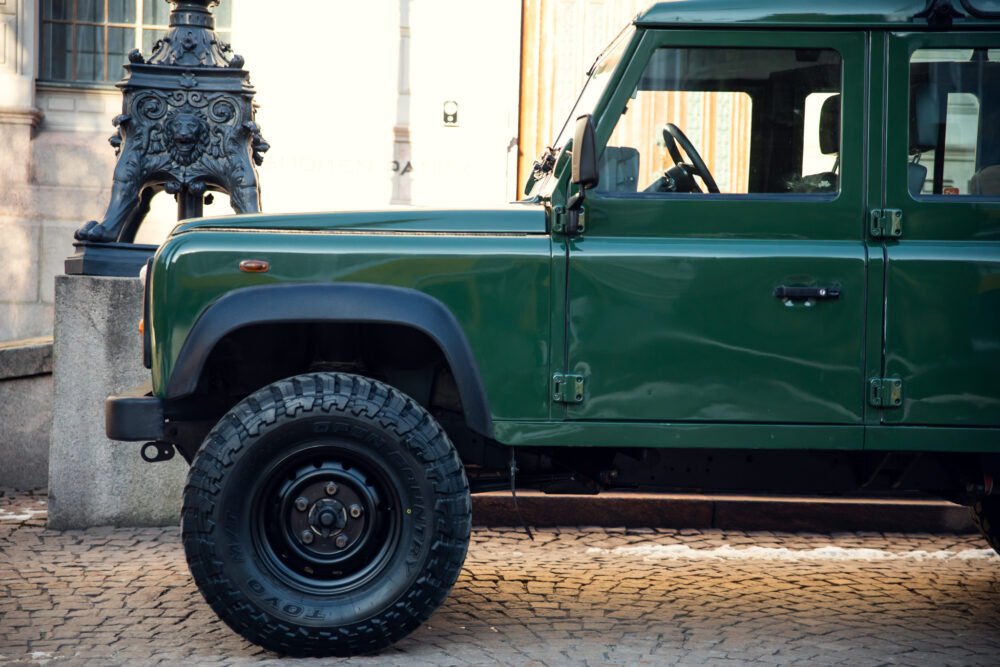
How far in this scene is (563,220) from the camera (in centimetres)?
443

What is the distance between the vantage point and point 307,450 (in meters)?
4.36

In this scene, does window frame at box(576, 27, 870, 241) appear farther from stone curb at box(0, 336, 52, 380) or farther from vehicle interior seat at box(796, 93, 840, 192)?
stone curb at box(0, 336, 52, 380)

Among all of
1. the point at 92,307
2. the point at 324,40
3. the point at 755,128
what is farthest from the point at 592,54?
the point at 755,128

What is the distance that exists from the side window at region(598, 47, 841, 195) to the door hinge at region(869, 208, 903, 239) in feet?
0.62

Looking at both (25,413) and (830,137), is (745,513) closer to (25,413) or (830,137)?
(830,137)

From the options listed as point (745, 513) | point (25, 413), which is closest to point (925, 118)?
point (745, 513)

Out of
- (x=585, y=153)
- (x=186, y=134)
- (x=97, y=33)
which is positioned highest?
(x=97, y=33)

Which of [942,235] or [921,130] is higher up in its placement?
[921,130]

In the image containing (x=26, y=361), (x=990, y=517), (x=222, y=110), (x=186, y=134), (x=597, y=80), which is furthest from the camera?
(x=26, y=361)

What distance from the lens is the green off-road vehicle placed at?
432 cm

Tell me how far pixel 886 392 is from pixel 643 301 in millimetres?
908

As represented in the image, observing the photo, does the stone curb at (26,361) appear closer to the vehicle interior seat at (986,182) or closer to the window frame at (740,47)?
the window frame at (740,47)

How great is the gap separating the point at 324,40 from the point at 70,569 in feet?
20.1

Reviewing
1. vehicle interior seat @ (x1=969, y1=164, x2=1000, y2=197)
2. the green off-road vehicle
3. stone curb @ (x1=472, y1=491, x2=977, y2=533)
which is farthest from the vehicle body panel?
stone curb @ (x1=472, y1=491, x2=977, y2=533)
